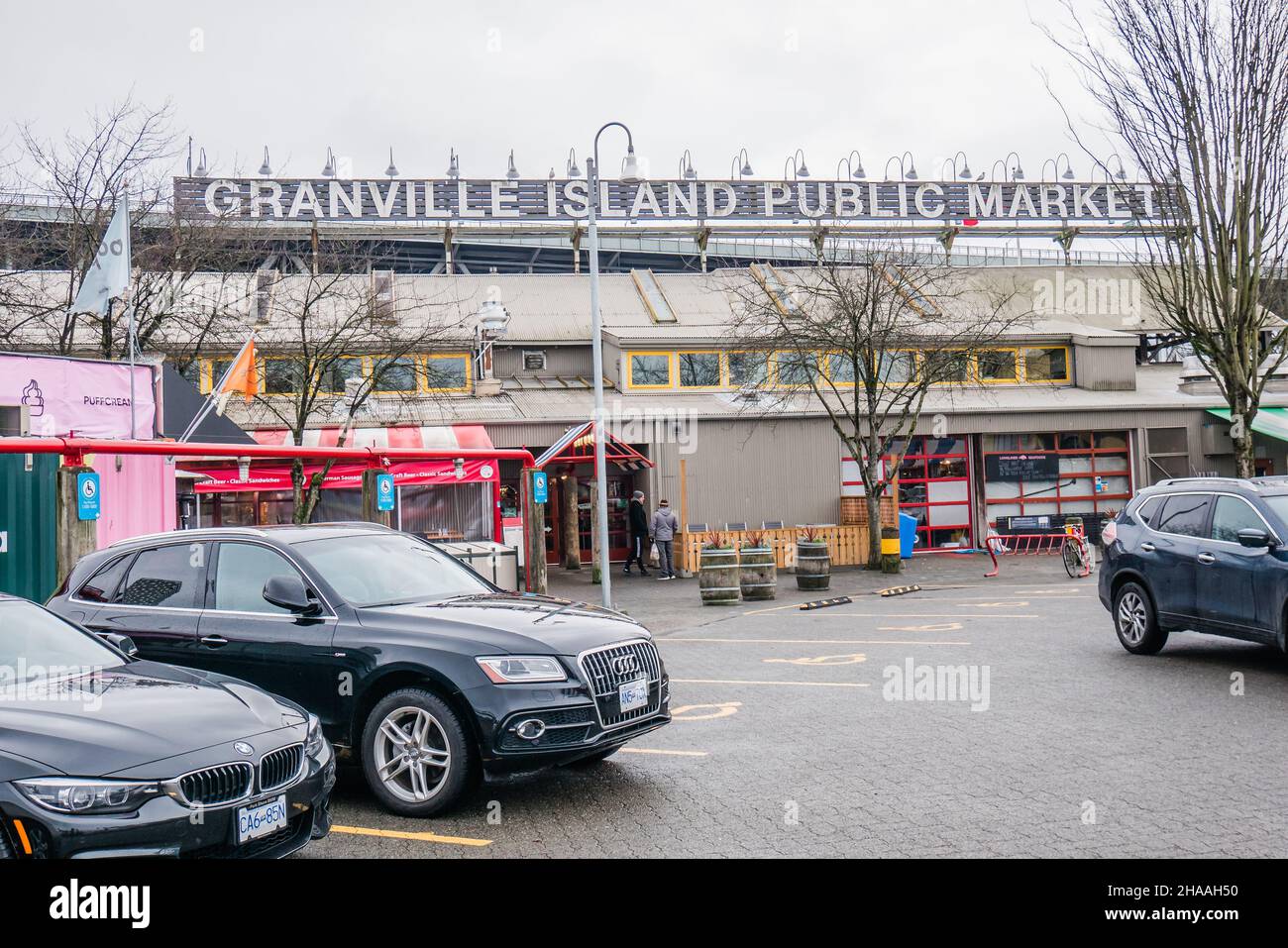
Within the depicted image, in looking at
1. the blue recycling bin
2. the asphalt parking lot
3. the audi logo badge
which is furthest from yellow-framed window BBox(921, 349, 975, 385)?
the audi logo badge

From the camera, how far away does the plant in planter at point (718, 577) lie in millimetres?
19969

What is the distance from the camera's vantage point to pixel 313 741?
17.9ft

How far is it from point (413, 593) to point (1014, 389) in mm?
26314

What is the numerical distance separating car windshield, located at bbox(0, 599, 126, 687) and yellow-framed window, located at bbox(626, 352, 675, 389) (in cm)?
A: 2334

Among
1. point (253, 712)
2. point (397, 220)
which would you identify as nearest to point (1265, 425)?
point (397, 220)

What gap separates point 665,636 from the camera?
619 inches

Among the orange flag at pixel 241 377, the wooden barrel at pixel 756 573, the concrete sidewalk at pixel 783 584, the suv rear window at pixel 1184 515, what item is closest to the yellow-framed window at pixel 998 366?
the concrete sidewalk at pixel 783 584

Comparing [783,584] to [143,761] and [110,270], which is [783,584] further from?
[143,761]

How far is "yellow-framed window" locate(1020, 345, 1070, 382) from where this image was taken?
31.0 m

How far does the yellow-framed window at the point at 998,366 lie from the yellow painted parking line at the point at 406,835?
24597mm

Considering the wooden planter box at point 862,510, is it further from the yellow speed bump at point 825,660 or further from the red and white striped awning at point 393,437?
the yellow speed bump at point 825,660

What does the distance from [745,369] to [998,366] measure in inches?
272

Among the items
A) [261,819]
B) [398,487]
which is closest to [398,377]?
[398,487]
